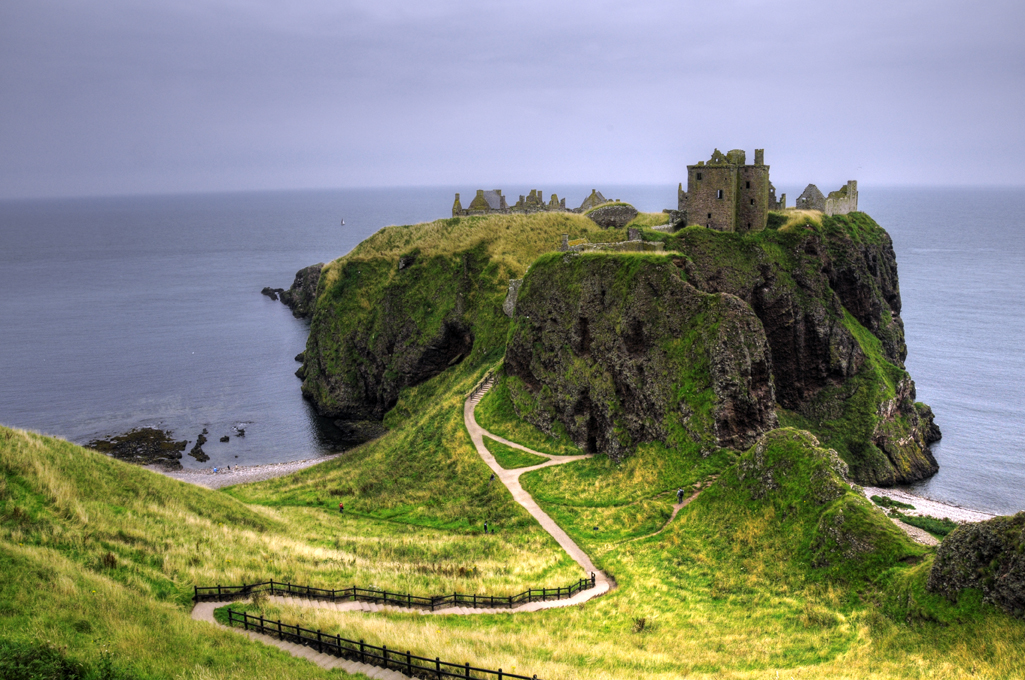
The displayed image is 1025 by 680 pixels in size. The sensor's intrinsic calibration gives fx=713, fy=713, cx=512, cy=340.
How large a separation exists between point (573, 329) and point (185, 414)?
54.7 m

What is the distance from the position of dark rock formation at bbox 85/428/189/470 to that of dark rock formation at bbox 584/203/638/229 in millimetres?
57571

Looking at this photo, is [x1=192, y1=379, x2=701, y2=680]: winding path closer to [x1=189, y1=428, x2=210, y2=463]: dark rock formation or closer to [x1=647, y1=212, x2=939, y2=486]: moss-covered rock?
[x1=647, y1=212, x2=939, y2=486]: moss-covered rock

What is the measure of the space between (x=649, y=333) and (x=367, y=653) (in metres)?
36.8

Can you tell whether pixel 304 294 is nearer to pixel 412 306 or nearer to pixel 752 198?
pixel 412 306

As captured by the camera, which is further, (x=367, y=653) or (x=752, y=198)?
(x=752, y=198)

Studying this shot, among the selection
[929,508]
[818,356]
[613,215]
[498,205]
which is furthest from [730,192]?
[498,205]

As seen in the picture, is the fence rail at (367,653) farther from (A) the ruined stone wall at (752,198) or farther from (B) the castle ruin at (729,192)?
(A) the ruined stone wall at (752,198)

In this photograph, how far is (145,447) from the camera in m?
77.3

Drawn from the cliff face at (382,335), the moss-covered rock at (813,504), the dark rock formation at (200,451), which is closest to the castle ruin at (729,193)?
the cliff face at (382,335)

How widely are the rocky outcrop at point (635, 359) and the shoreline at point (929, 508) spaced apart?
54.9ft

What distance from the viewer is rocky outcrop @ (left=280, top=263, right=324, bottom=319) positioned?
143m

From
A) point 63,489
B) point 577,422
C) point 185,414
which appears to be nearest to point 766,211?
point 577,422

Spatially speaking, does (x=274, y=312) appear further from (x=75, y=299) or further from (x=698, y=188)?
(x=698, y=188)

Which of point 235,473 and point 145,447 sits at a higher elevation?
point 145,447
